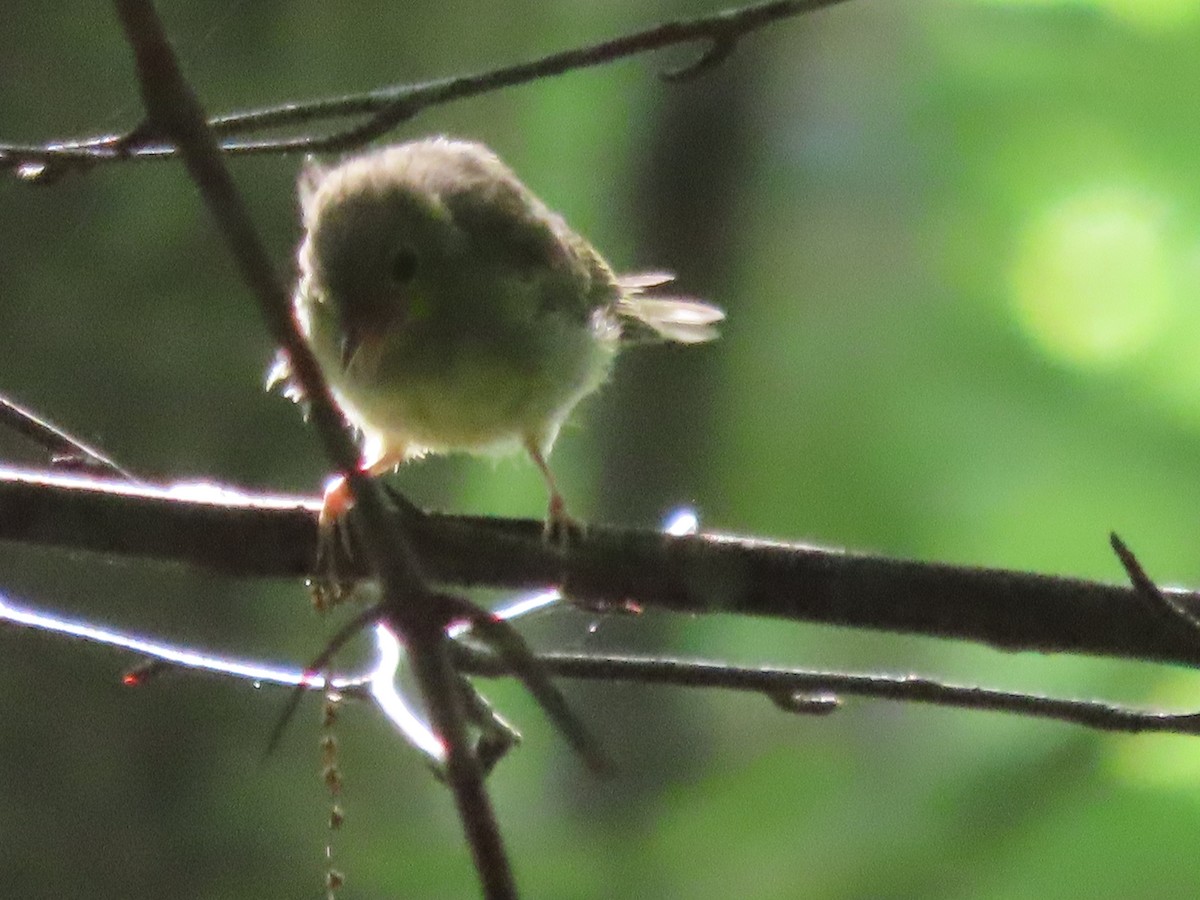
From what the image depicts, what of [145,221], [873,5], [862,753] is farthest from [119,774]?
[873,5]

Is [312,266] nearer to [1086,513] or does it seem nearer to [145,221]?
[145,221]

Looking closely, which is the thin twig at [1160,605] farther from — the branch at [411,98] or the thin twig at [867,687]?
the branch at [411,98]

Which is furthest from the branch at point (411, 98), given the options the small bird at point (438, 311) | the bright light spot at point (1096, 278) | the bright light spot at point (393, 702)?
the bright light spot at point (1096, 278)

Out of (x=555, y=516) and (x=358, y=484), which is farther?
(x=555, y=516)

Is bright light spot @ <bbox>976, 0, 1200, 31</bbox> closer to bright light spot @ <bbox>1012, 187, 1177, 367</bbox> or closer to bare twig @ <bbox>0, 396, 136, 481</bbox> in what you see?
bright light spot @ <bbox>1012, 187, 1177, 367</bbox>

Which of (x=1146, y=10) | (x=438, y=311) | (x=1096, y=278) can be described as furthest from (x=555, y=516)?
(x=1146, y=10)

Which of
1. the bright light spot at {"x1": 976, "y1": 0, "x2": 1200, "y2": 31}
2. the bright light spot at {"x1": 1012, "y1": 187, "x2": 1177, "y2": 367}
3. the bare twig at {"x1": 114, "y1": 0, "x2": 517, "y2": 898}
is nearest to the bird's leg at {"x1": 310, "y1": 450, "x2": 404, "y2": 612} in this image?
the bare twig at {"x1": 114, "y1": 0, "x2": 517, "y2": 898}

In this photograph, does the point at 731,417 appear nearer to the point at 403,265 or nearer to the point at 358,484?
the point at 403,265
